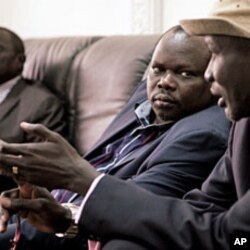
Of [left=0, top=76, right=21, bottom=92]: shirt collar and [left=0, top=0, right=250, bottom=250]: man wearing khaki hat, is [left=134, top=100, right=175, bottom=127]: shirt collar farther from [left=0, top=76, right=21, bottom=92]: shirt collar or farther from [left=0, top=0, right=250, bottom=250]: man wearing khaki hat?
[left=0, top=76, right=21, bottom=92]: shirt collar

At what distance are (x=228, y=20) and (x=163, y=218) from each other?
1.10 feet

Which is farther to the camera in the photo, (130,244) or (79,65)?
(79,65)

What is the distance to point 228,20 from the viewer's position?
1020 mm

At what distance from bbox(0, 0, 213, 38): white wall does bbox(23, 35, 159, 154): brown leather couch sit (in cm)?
29

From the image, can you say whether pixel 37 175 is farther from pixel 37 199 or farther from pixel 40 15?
pixel 40 15

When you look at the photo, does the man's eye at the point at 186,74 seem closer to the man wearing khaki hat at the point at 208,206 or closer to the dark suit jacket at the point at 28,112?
the man wearing khaki hat at the point at 208,206

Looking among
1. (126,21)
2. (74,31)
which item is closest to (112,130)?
(126,21)

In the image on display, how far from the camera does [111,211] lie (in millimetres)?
1043

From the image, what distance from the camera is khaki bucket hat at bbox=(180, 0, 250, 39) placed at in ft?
3.35

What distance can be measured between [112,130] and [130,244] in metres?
0.88

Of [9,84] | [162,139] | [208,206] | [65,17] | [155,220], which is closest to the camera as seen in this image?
[155,220]

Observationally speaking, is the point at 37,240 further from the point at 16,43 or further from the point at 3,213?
the point at 16,43

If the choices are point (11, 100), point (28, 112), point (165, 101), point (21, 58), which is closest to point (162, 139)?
point (165, 101)

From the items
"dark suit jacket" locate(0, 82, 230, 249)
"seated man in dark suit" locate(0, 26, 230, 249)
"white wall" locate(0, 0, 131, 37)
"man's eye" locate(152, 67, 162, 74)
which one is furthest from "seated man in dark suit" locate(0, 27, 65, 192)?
"dark suit jacket" locate(0, 82, 230, 249)
